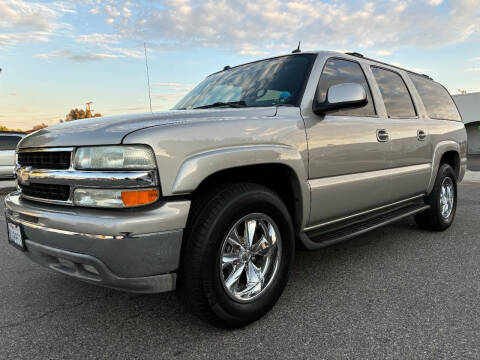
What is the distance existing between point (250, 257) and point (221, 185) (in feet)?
1.71

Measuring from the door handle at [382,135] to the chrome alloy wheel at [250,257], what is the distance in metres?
1.48

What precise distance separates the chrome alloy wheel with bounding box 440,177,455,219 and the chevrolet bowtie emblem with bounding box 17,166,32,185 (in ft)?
14.4

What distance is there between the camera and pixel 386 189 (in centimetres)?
353

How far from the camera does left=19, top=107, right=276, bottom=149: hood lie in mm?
2070

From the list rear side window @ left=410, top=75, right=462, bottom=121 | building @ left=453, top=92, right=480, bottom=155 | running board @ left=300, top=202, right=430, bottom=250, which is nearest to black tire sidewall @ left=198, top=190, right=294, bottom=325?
running board @ left=300, top=202, right=430, bottom=250

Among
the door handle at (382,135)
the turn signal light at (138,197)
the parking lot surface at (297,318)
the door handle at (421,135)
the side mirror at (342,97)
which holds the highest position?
the side mirror at (342,97)

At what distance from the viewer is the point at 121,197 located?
6.45 feet

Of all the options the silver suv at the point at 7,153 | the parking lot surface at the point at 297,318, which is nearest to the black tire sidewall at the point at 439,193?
the parking lot surface at the point at 297,318

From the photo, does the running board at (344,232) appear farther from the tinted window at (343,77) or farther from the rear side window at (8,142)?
the rear side window at (8,142)

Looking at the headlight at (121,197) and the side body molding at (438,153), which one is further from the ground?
the headlight at (121,197)

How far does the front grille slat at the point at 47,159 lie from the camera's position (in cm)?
219

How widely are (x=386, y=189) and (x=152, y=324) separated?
233 centimetres

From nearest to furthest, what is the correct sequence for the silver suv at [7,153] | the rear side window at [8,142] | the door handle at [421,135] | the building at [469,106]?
1. the door handle at [421,135]
2. the silver suv at [7,153]
3. the rear side window at [8,142]
4. the building at [469,106]

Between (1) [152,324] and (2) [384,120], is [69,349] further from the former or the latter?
(2) [384,120]
